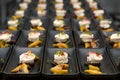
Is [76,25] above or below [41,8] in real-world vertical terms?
below

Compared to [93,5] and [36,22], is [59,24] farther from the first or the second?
[93,5]

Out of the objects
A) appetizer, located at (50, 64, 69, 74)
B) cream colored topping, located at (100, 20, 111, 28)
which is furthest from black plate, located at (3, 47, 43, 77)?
cream colored topping, located at (100, 20, 111, 28)

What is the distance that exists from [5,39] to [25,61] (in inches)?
27.4

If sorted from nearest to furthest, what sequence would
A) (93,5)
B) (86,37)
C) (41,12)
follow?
(86,37), (41,12), (93,5)

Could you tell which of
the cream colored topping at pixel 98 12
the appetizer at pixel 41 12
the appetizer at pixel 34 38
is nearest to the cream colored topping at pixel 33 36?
the appetizer at pixel 34 38

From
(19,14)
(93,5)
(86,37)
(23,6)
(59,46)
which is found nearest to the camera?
(59,46)

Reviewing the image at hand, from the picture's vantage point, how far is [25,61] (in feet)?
9.34

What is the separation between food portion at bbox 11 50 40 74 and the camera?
267cm

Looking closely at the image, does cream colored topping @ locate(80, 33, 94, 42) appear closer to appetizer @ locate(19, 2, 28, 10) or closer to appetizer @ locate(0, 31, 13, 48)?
appetizer @ locate(0, 31, 13, 48)

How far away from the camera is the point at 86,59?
3047mm

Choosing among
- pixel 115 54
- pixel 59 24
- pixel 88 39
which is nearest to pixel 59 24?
pixel 59 24

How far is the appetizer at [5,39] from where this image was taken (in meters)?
3.31
